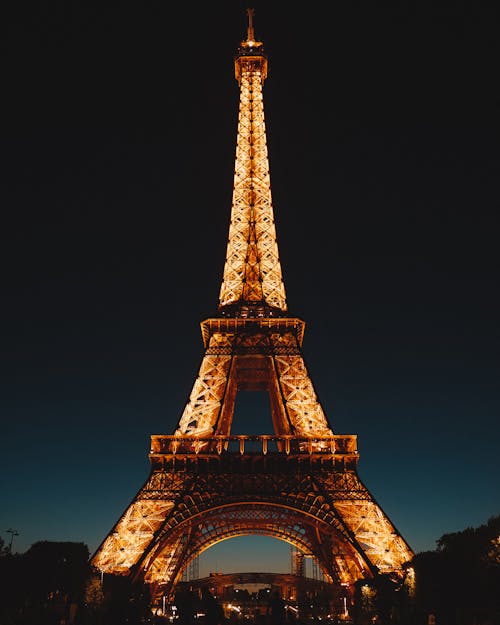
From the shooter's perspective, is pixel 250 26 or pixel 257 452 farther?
pixel 250 26

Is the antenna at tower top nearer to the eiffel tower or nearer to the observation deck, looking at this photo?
the eiffel tower

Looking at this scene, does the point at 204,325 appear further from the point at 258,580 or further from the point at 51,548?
the point at 258,580

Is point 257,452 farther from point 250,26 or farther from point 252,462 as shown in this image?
point 250,26

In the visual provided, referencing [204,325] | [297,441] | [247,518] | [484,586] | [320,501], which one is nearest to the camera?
[484,586]

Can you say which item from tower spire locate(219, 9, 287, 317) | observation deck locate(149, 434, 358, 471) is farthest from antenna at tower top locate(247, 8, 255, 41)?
observation deck locate(149, 434, 358, 471)

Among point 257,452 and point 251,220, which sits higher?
point 251,220

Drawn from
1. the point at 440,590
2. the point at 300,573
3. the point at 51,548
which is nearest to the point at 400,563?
the point at 440,590

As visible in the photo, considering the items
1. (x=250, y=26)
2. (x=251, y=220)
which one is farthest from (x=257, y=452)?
(x=250, y=26)

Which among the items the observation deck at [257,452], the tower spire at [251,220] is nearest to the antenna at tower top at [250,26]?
the tower spire at [251,220]
